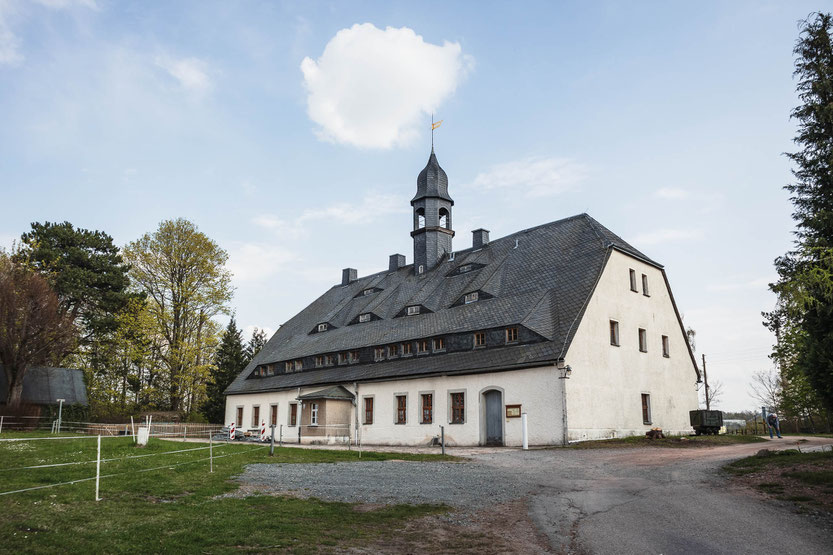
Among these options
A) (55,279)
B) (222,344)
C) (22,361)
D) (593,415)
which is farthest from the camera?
(222,344)

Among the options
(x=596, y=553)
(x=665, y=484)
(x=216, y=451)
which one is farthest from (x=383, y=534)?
(x=216, y=451)

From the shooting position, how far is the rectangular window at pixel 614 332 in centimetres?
3047

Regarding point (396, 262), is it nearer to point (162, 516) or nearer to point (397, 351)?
point (397, 351)

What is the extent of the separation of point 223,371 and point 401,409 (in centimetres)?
2500

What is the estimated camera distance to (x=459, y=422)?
30.1 meters

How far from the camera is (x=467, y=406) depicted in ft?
97.5

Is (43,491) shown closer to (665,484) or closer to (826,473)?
(665,484)

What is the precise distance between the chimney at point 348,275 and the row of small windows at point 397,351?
11420mm

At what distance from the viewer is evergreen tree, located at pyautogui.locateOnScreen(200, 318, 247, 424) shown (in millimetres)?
51062

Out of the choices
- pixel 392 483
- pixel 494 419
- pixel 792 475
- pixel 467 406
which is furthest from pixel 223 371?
pixel 792 475

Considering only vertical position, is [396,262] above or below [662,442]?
above

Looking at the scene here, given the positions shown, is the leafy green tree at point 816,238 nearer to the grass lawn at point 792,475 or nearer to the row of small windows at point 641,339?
the grass lawn at point 792,475

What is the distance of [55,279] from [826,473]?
48.0 m

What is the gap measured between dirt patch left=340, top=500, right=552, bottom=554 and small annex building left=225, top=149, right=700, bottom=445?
15.9 metres
